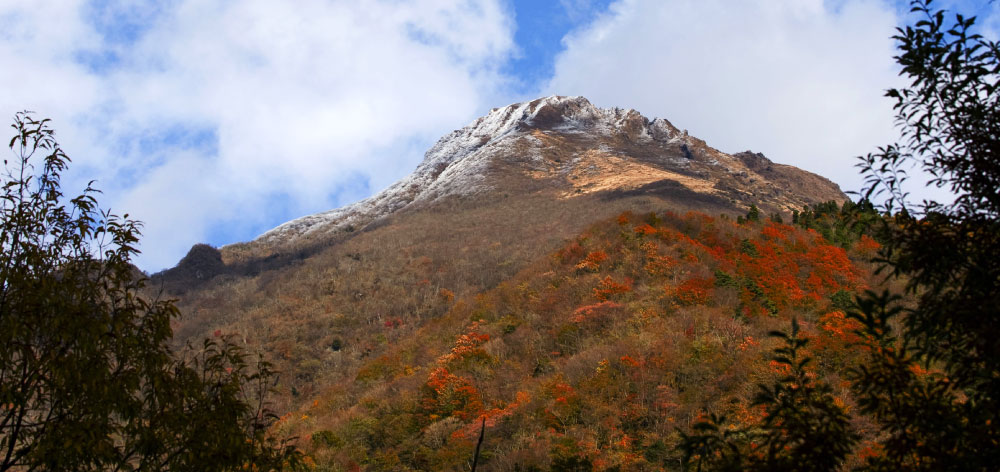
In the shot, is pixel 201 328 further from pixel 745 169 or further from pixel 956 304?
pixel 745 169

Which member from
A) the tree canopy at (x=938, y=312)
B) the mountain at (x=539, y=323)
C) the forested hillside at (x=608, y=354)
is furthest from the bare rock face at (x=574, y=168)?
the tree canopy at (x=938, y=312)

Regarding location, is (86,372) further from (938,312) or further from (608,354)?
(608,354)

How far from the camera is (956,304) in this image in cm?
620

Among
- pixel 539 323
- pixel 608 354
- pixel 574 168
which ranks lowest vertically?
pixel 608 354

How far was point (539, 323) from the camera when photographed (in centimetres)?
3644

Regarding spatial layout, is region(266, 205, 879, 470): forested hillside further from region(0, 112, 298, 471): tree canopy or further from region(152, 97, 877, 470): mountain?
region(0, 112, 298, 471): tree canopy

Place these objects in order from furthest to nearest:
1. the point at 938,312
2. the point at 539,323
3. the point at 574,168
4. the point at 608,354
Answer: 1. the point at 574,168
2. the point at 539,323
3. the point at 608,354
4. the point at 938,312

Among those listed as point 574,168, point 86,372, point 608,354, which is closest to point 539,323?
point 608,354

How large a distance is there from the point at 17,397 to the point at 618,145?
440ft

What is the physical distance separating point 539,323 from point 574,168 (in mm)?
87360

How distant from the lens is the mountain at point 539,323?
25.4m

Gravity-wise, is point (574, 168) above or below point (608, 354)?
above

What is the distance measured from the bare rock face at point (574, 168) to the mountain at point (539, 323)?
13.5m

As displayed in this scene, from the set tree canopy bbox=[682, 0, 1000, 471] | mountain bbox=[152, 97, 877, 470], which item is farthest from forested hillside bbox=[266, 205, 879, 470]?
tree canopy bbox=[682, 0, 1000, 471]
